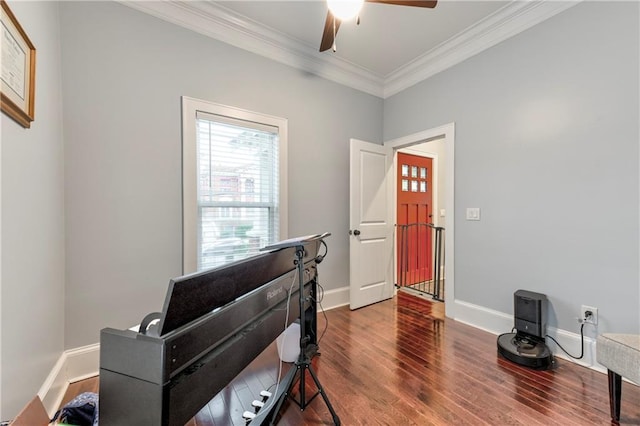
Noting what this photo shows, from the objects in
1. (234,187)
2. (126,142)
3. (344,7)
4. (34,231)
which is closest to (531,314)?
(344,7)

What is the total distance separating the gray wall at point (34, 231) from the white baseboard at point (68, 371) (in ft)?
0.28

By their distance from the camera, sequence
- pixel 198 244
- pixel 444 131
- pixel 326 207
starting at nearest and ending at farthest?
pixel 198 244, pixel 444 131, pixel 326 207

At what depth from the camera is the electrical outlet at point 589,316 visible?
2.03m

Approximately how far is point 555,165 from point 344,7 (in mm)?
2067

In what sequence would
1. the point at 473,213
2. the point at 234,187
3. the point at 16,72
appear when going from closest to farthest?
the point at 16,72 → the point at 234,187 → the point at 473,213

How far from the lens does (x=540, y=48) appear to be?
7.62 feet

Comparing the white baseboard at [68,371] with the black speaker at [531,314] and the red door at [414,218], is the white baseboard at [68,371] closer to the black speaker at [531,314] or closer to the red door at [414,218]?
the black speaker at [531,314]

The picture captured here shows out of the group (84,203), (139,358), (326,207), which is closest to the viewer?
(139,358)

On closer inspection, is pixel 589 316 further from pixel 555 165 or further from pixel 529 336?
pixel 555 165

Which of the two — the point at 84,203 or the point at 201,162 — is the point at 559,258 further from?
the point at 84,203

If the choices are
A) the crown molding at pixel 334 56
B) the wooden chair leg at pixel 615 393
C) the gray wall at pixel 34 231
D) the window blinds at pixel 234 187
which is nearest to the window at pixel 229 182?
the window blinds at pixel 234 187

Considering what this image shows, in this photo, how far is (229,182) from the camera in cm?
258

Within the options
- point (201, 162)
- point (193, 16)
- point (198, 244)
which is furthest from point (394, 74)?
point (198, 244)

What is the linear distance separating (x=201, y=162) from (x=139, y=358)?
190cm
